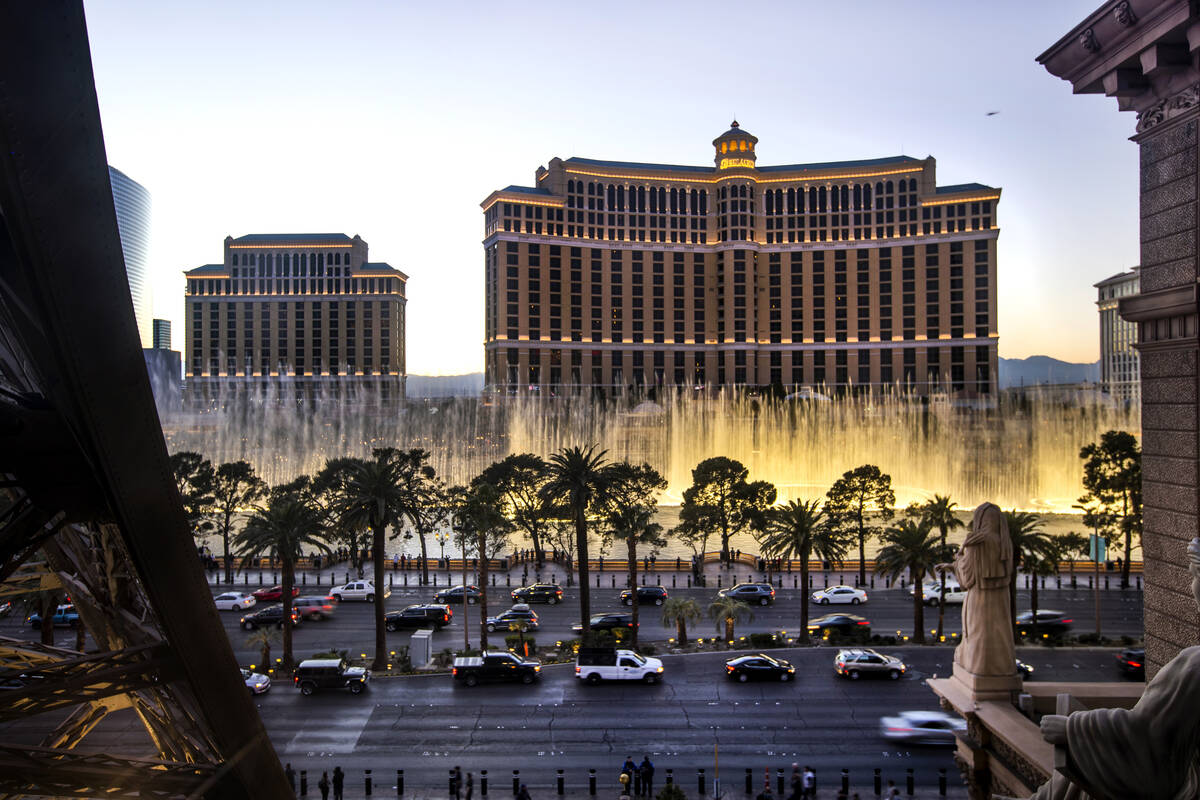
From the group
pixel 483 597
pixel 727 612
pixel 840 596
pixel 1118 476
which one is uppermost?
pixel 1118 476

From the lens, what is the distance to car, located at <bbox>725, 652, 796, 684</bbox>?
1053 inches

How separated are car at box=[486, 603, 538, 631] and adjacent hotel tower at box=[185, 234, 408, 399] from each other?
112475mm

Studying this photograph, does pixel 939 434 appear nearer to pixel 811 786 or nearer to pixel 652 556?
pixel 652 556

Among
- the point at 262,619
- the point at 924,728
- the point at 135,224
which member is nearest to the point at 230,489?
the point at 262,619

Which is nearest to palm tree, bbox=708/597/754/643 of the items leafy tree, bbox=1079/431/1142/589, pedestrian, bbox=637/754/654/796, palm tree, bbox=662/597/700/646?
palm tree, bbox=662/597/700/646

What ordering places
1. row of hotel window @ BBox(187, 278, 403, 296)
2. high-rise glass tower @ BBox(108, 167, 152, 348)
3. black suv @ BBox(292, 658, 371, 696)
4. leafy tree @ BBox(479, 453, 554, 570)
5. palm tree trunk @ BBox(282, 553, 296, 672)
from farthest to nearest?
high-rise glass tower @ BBox(108, 167, 152, 348)
row of hotel window @ BBox(187, 278, 403, 296)
leafy tree @ BBox(479, 453, 554, 570)
palm tree trunk @ BBox(282, 553, 296, 672)
black suv @ BBox(292, 658, 371, 696)

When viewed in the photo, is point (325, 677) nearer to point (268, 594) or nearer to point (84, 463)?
point (268, 594)

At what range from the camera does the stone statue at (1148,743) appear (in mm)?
4461

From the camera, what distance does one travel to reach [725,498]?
158ft

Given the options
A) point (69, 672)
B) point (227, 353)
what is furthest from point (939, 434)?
point (227, 353)

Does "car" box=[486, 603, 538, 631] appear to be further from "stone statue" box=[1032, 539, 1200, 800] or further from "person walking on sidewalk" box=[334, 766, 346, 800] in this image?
"stone statue" box=[1032, 539, 1200, 800]

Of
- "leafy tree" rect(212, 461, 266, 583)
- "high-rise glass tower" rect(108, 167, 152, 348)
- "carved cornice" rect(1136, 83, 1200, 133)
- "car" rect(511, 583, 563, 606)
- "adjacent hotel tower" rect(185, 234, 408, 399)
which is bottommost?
"car" rect(511, 583, 563, 606)

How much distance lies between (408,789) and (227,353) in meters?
140

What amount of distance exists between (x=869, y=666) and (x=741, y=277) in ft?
326
